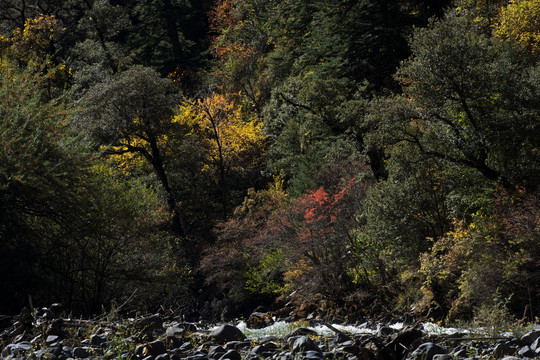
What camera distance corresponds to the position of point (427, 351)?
4.71 m

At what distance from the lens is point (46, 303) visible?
33.1 feet

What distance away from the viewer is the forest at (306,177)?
1138 cm

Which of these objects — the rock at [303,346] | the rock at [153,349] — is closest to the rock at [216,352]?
the rock at [153,349]

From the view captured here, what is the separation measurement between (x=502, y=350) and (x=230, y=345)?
8.84ft

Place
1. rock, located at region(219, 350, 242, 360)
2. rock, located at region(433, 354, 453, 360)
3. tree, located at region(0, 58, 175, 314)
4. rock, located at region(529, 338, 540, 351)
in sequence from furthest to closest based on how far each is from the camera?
tree, located at region(0, 58, 175, 314) → rock, located at region(529, 338, 540, 351) → rock, located at region(219, 350, 242, 360) → rock, located at region(433, 354, 453, 360)

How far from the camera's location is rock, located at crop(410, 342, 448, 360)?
4.68 m

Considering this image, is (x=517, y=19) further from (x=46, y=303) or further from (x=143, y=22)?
(x=143, y=22)

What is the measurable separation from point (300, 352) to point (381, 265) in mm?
12260

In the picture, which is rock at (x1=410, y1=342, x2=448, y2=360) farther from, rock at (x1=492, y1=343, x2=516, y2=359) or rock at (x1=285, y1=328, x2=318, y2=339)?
rock at (x1=285, y1=328, x2=318, y2=339)

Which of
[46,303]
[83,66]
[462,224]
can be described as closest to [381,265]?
[462,224]

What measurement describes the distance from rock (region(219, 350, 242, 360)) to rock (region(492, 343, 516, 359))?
8.01ft

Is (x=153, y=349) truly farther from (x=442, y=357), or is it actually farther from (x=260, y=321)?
(x=260, y=321)

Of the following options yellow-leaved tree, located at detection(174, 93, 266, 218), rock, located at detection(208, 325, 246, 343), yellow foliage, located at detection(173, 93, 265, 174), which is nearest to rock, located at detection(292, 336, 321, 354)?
rock, located at detection(208, 325, 246, 343)

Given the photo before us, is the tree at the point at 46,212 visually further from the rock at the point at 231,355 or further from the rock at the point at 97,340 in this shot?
the rock at the point at 231,355
